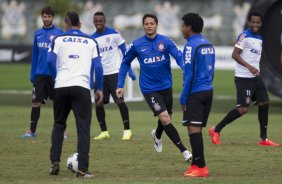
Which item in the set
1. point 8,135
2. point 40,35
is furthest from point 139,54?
point 8,135

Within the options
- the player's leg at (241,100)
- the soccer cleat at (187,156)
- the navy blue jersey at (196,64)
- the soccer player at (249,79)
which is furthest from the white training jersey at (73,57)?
the player's leg at (241,100)

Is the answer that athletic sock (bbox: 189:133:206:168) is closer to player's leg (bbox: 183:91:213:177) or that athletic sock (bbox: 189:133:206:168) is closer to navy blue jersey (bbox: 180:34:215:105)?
player's leg (bbox: 183:91:213:177)

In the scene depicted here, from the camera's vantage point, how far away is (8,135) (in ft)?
57.2

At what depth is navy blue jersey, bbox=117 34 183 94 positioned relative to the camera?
14227mm

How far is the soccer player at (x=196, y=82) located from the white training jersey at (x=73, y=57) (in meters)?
1.30

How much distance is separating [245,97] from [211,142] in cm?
106

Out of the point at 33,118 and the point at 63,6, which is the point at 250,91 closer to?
the point at 33,118

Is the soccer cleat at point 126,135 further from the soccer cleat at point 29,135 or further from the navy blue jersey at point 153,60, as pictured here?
the navy blue jersey at point 153,60

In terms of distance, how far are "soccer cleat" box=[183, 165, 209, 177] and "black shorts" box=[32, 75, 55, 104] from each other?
5308 millimetres

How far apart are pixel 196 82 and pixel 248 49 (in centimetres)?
435

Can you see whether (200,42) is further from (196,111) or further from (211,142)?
(211,142)

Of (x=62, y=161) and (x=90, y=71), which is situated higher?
(x=90, y=71)

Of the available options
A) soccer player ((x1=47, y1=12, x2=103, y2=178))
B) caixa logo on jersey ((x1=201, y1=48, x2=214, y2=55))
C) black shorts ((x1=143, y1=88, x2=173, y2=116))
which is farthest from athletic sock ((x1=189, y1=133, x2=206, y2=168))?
black shorts ((x1=143, y1=88, x2=173, y2=116))

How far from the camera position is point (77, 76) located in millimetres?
12086
